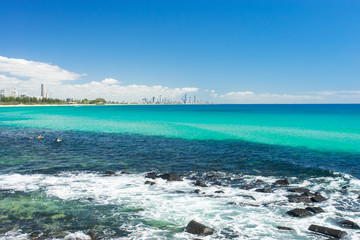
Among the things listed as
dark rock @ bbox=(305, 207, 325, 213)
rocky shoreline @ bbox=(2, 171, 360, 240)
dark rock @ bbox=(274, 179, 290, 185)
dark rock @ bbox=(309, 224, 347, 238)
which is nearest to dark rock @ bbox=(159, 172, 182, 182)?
rocky shoreline @ bbox=(2, 171, 360, 240)

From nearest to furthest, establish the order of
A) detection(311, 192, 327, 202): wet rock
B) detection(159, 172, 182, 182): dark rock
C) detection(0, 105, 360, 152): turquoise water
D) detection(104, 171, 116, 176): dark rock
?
1. detection(311, 192, 327, 202): wet rock
2. detection(159, 172, 182, 182): dark rock
3. detection(104, 171, 116, 176): dark rock
4. detection(0, 105, 360, 152): turquoise water

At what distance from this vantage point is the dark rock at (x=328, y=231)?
13.5 meters

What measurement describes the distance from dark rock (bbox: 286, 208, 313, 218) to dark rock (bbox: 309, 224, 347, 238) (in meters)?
1.52

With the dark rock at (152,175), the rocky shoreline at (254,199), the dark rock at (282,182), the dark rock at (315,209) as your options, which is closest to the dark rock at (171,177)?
the rocky shoreline at (254,199)

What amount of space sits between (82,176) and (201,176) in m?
11.1

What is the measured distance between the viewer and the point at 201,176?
24.4 metres

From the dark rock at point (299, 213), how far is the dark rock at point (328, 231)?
1516 millimetres

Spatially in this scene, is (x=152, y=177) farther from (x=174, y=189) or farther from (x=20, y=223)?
(x=20, y=223)

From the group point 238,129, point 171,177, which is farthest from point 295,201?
point 238,129

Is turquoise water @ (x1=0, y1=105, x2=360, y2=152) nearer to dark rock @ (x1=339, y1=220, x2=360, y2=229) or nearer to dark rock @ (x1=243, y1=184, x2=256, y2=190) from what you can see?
dark rock @ (x1=243, y1=184, x2=256, y2=190)

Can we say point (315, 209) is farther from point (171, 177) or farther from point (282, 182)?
point (171, 177)

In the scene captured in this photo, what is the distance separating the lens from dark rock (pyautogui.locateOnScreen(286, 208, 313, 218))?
51.7ft

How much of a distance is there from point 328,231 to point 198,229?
6886mm

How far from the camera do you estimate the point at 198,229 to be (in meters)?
14.0
